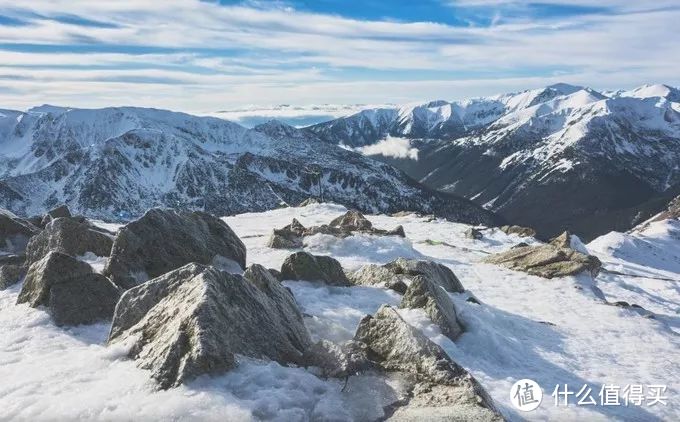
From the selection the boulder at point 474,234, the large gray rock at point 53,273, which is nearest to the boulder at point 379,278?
the large gray rock at point 53,273

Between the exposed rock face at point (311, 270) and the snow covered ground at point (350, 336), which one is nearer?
the snow covered ground at point (350, 336)

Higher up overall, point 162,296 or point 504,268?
point 162,296

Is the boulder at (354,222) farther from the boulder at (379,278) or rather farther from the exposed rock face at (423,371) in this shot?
the exposed rock face at (423,371)

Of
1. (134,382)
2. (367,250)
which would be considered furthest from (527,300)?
(134,382)

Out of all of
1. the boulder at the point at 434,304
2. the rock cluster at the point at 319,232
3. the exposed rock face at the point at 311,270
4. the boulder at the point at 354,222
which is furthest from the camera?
the boulder at the point at 354,222

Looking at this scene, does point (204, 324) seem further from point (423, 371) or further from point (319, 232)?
point (319, 232)

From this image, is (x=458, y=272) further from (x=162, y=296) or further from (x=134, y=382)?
(x=134, y=382)
